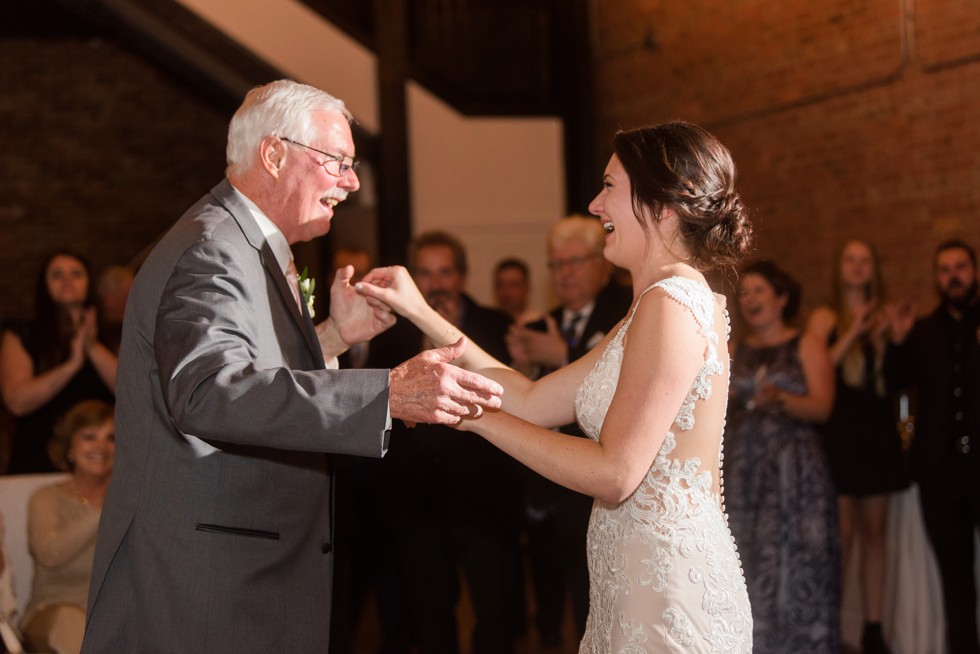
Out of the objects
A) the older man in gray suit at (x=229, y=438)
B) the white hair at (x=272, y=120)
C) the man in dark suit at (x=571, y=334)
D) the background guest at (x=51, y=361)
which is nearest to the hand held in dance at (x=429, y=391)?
the older man in gray suit at (x=229, y=438)

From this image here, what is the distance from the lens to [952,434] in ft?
15.4

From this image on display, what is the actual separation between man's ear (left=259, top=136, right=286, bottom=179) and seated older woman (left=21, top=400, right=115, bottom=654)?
5.94ft

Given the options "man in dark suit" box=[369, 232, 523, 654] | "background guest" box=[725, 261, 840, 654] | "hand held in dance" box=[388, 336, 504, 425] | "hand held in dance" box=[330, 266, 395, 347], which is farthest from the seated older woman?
"background guest" box=[725, 261, 840, 654]

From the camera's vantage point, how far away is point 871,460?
4.99 meters

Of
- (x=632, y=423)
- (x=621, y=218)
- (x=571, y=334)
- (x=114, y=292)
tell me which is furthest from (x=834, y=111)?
(x=632, y=423)

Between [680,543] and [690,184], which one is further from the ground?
[690,184]

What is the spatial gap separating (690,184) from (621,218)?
17cm

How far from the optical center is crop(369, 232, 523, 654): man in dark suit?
4156 mm

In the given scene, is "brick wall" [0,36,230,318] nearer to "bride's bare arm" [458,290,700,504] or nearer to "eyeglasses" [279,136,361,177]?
"eyeglasses" [279,136,361,177]

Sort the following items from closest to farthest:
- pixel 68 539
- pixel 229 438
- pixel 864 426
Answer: pixel 229 438 → pixel 68 539 → pixel 864 426

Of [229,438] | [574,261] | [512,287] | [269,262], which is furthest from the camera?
[512,287]

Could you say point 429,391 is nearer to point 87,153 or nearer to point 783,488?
point 783,488

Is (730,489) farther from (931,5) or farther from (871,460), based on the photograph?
(931,5)

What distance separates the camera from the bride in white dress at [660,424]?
2.03 metres
